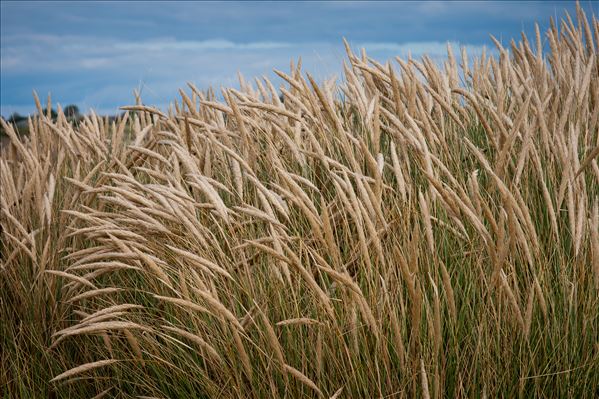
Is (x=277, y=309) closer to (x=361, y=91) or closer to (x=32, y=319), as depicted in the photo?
A: (x=361, y=91)

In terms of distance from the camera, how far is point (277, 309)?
2.15 metres

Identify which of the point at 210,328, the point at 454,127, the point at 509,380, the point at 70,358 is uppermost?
the point at 454,127

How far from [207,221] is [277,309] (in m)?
0.69

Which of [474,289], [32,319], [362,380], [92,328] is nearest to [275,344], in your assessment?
[362,380]

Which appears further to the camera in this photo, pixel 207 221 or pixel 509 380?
pixel 207 221

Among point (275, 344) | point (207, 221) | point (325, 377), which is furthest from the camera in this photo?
point (207, 221)

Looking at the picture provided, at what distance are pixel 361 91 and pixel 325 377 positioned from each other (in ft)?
4.20

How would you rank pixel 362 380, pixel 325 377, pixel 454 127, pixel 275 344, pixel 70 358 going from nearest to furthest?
pixel 275 344
pixel 362 380
pixel 325 377
pixel 70 358
pixel 454 127

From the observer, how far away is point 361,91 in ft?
9.34

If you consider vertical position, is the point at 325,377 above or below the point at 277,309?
below

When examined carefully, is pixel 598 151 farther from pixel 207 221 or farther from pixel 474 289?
pixel 207 221

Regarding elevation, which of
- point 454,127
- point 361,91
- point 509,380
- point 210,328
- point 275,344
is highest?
point 361,91

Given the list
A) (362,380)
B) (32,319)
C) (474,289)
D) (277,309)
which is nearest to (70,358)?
(32,319)

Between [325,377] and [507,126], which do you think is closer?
[325,377]
